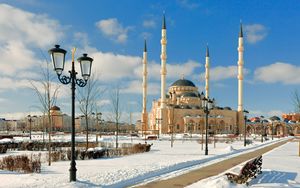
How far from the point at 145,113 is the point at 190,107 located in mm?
15876

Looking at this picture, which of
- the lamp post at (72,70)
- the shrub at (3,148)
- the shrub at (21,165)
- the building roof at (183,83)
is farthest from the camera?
the building roof at (183,83)

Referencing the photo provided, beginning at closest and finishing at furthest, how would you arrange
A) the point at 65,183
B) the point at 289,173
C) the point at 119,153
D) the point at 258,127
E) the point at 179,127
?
the point at 65,183 → the point at 289,173 → the point at 119,153 → the point at 179,127 → the point at 258,127

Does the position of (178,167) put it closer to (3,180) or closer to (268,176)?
(268,176)

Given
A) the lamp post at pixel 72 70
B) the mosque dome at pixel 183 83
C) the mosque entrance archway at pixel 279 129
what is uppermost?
the mosque dome at pixel 183 83

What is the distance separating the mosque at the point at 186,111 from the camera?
95125mm

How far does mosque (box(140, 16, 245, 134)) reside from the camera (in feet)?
312

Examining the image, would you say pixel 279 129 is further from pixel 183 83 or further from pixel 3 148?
pixel 3 148

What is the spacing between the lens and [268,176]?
1380 centimetres

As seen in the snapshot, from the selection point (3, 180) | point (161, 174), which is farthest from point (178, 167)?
point (3, 180)

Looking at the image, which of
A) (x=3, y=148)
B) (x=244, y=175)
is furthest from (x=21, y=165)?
(x=3, y=148)

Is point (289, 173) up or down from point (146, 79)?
down

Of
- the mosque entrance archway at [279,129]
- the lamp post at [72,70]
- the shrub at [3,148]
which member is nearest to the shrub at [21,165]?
the lamp post at [72,70]

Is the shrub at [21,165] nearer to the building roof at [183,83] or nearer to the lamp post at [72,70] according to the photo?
the lamp post at [72,70]

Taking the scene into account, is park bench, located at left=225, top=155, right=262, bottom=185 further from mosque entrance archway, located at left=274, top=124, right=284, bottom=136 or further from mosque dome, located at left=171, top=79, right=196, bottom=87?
mosque entrance archway, located at left=274, top=124, right=284, bottom=136
